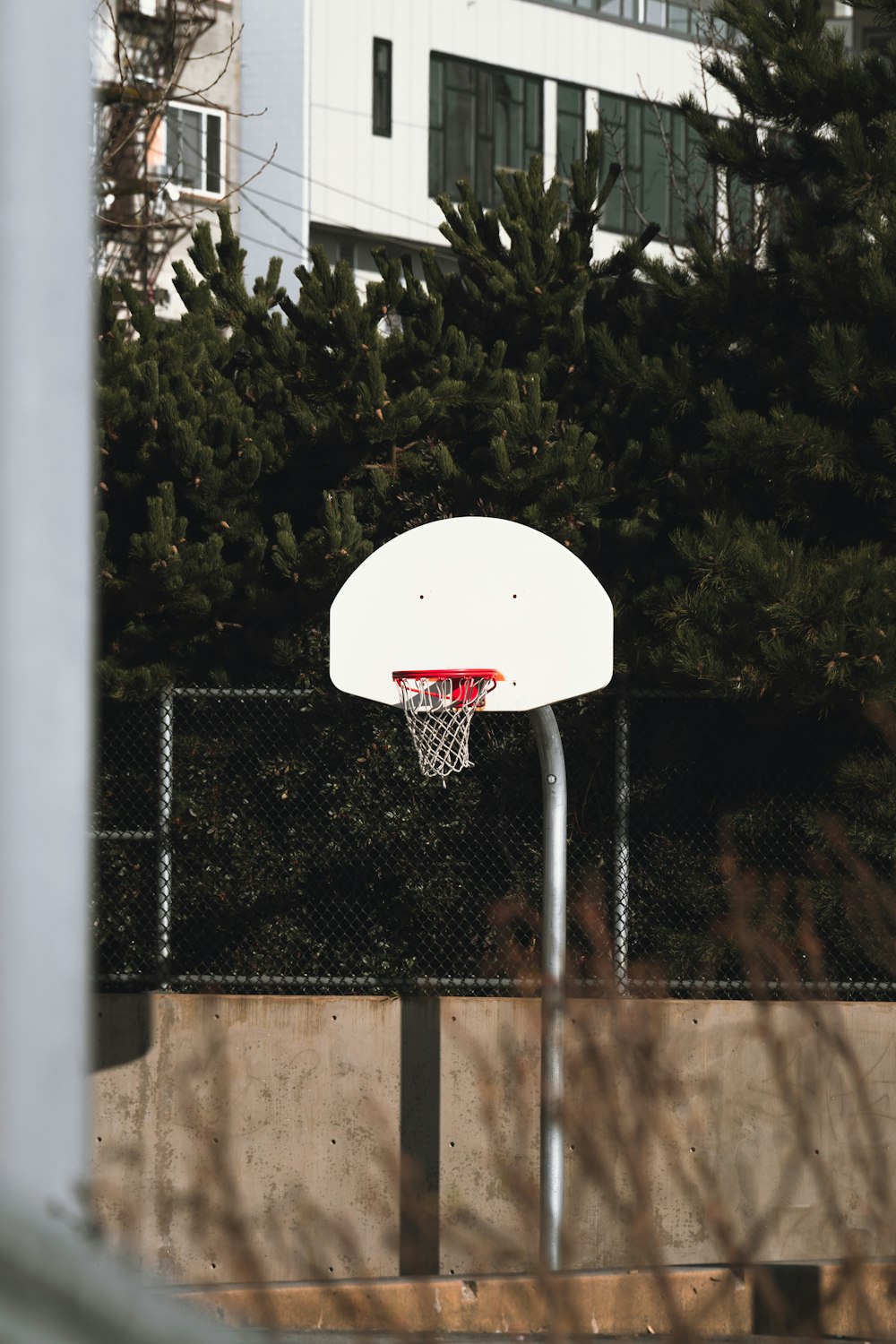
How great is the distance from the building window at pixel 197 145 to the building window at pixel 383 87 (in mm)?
2341

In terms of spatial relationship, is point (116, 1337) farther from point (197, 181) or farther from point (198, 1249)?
point (197, 181)

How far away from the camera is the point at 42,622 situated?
168cm

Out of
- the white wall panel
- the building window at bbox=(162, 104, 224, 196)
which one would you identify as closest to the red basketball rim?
the white wall panel

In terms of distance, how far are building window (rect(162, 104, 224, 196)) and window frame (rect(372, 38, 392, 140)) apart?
2.33 meters

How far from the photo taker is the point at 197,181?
2609cm

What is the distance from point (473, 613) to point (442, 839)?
6.08 ft

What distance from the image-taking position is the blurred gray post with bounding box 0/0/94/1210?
1.66m

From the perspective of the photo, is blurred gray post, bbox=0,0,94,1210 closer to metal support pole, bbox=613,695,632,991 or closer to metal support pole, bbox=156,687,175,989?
metal support pole, bbox=613,695,632,991

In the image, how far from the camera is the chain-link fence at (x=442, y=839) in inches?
357

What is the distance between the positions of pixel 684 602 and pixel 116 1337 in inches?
300

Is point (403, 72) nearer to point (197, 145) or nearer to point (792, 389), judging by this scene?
point (197, 145)

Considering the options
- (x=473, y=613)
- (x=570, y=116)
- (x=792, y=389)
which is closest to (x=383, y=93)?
(x=570, y=116)

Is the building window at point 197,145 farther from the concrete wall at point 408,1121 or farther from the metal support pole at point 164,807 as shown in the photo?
the concrete wall at point 408,1121

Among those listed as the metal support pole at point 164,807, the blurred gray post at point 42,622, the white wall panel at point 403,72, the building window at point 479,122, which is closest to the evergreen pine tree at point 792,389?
the metal support pole at point 164,807
